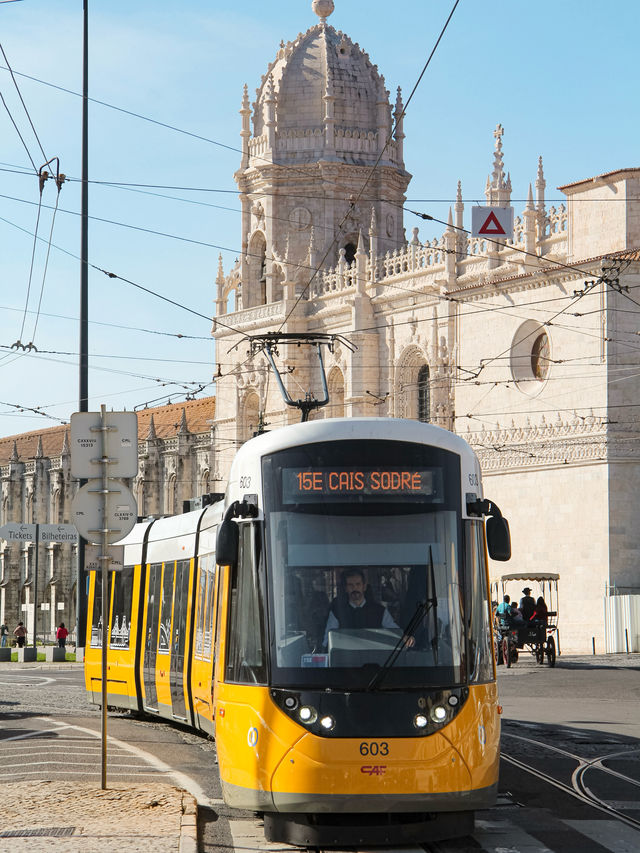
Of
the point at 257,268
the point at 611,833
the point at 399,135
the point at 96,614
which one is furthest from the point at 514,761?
the point at 399,135

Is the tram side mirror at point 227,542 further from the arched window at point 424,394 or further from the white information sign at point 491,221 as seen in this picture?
the arched window at point 424,394

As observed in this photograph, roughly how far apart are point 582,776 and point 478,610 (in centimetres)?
335

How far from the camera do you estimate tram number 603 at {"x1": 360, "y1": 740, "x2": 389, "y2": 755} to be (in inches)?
355

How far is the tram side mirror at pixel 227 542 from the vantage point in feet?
32.6

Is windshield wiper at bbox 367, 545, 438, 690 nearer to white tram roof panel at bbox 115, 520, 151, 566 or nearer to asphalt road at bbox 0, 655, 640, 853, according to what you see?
asphalt road at bbox 0, 655, 640, 853

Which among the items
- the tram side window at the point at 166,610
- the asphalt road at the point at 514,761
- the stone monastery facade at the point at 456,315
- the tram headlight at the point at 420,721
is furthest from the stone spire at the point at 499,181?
the tram headlight at the point at 420,721

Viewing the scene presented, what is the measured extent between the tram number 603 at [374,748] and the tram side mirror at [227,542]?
1.67m

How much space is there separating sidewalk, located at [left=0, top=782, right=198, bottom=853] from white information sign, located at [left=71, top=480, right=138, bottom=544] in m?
1.92

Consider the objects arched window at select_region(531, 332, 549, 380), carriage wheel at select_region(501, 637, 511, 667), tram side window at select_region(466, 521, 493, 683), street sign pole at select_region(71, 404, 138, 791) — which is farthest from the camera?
arched window at select_region(531, 332, 549, 380)

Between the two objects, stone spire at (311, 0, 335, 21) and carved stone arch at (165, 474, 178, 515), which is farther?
carved stone arch at (165, 474, 178, 515)

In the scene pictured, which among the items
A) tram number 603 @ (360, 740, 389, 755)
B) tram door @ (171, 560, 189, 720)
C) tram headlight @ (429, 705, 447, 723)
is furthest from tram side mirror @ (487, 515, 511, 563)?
tram door @ (171, 560, 189, 720)

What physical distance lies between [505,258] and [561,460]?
789cm

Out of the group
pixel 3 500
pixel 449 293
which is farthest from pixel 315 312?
pixel 3 500

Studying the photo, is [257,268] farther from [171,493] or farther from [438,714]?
[438,714]
